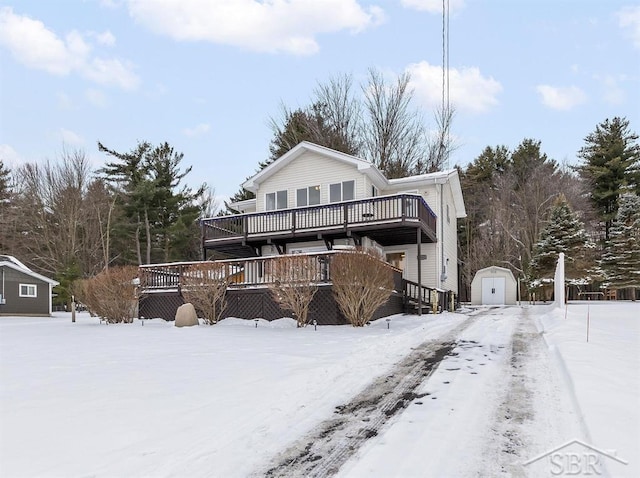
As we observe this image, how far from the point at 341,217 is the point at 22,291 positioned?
63.6ft

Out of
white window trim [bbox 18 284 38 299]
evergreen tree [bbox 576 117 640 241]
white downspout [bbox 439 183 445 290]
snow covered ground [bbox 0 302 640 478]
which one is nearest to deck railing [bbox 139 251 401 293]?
snow covered ground [bbox 0 302 640 478]

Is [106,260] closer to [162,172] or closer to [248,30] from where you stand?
[162,172]

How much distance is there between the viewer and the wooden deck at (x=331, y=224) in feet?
53.4

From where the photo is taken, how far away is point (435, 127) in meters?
32.8

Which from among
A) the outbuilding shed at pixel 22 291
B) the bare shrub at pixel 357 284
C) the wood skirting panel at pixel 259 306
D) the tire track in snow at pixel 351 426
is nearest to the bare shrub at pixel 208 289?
the wood skirting panel at pixel 259 306

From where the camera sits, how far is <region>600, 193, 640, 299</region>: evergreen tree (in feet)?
78.1

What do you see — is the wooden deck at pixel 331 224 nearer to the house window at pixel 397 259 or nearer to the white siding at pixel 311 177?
the house window at pixel 397 259

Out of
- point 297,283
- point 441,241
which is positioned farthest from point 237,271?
point 441,241

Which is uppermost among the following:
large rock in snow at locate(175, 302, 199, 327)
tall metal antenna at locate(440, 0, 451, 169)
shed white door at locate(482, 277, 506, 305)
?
tall metal antenna at locate(440, 0, 451, 169)

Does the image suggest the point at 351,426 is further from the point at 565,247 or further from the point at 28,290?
the point at 28,290

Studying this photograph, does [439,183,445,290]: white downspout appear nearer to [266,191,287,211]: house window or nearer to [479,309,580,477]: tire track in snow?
[266,191,287,211]: house window

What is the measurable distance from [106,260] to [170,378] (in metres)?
28.4

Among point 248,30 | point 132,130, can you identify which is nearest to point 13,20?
point 248,30

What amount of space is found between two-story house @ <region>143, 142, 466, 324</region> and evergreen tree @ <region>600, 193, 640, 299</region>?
10917mm
